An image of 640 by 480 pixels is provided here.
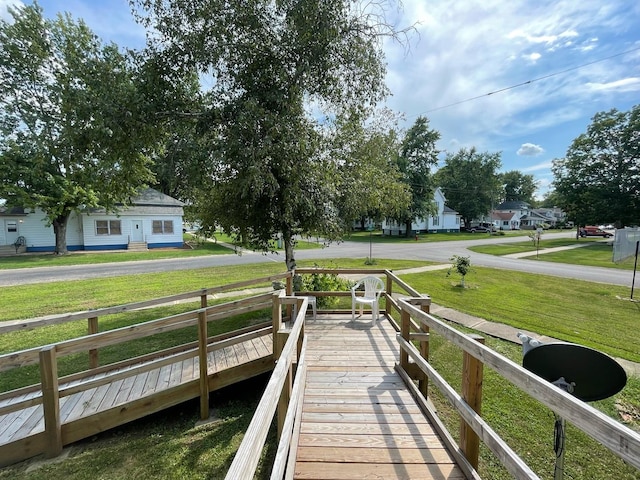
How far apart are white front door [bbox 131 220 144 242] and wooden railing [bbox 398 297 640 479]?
80.9ft

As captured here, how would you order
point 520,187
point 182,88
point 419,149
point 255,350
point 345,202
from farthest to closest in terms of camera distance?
point 520,187 < point 419,149 < point 345,202 < point 182,88 < point 255,350

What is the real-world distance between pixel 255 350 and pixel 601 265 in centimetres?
1976

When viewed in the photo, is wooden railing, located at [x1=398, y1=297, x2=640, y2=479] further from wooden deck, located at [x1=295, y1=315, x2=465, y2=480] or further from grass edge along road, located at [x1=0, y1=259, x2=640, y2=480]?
grass edge along road, located at [x1=0, y1=259, x2=640, y2=480]

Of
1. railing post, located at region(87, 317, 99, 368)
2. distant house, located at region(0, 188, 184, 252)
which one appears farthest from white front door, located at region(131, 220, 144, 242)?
railing post, located at region(87, 317, 99, 368)

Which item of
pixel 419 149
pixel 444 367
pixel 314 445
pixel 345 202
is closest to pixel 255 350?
pixel 314 445

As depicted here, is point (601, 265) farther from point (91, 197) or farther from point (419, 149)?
point (91, 197)

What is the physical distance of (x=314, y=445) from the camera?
8.26 feet

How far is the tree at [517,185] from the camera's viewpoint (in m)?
77.8

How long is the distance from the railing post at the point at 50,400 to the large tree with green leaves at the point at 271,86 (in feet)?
11.2

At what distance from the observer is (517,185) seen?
255 ft

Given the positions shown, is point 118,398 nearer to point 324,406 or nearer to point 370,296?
point 324,406

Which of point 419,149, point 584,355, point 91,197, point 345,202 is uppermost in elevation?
point 419,149

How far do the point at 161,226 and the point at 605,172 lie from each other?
43.5 meters

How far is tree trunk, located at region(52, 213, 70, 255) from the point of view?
19469 millimetres
